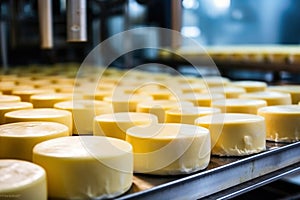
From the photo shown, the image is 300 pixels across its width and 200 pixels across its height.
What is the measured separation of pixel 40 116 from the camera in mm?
1189

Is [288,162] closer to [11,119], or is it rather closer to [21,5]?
[11,119]

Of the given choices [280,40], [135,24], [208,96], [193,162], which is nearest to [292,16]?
[280,40]

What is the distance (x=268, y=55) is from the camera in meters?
2.77

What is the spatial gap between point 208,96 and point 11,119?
0.85 meters


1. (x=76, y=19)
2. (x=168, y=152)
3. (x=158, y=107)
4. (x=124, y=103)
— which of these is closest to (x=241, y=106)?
(x=158, y=107)

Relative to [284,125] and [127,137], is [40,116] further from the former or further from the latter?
[284,125]

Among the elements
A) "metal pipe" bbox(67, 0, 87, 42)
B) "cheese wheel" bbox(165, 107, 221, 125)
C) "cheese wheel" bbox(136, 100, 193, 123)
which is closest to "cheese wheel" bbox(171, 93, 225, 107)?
"cheese wheel" bbox(136, 100, 193, 123)

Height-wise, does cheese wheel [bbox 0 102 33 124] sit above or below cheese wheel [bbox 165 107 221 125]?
above

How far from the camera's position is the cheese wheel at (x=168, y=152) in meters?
0.93

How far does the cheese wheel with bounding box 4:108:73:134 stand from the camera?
116 cm

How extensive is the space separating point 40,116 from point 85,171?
468 mm

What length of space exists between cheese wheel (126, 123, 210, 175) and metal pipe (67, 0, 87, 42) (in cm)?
53

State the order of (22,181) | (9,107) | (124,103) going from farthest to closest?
1. (124,103)
2. (9,107)
3. (22,181)

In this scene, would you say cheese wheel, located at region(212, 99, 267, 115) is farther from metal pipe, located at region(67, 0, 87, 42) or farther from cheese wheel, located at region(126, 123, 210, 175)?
metal pipe, located at region(67, 0, 87, 42)
